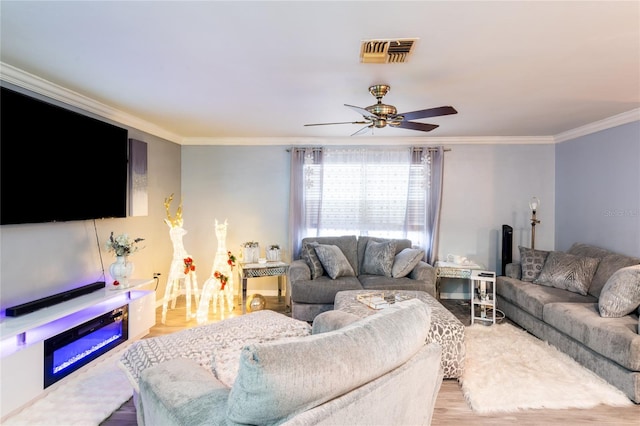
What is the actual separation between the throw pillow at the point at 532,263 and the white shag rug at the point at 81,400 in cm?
435

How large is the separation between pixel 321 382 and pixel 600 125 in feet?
15.6

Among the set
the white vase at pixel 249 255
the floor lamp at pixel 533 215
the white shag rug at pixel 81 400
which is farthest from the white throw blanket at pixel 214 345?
the floor lamp at pixel 533 215

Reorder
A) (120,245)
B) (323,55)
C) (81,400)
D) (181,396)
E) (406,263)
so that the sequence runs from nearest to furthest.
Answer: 1. (181,396)
2. (323,55)
3. (81,400)
4. (120,245)
5. (406,263)

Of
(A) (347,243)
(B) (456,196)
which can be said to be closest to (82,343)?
(A) (347,243)

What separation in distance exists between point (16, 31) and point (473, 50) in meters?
2.83

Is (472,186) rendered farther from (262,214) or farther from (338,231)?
(262,214)

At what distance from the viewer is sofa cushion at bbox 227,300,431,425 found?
970 millimetres

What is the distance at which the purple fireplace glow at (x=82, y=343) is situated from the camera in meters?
2.42

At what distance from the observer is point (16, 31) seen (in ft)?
6.39

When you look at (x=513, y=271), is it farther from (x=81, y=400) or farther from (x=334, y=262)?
(x=81, y=400)

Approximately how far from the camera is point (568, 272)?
11.9 ft

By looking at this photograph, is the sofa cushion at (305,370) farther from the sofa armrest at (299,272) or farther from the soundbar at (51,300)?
the sofa armrest at (299,272)

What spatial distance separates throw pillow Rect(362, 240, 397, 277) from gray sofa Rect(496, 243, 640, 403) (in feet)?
4.73

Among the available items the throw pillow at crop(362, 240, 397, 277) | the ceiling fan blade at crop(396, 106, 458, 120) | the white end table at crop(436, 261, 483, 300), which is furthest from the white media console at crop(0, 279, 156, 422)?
the white end table at crop(436, 261, 483, 300)
